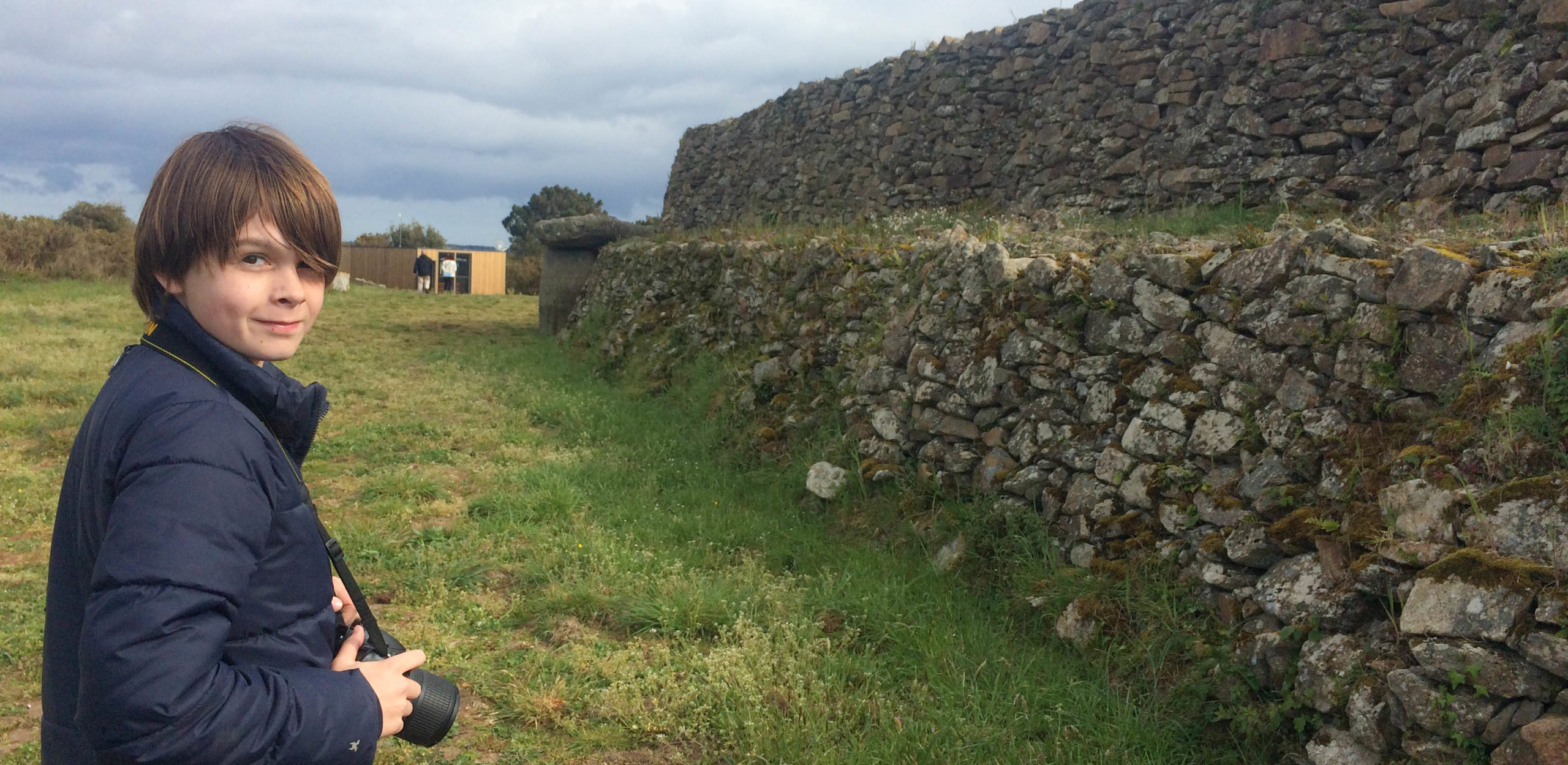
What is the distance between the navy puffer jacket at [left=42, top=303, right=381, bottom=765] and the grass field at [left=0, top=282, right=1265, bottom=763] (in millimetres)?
2338

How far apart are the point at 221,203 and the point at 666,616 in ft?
11.5

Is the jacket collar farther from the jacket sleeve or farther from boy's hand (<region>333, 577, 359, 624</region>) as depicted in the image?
boy's hand (<region>333, 577, 359, 624</region>)

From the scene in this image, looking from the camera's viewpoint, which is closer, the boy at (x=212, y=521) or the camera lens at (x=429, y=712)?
the boy at (x=212, y=521)

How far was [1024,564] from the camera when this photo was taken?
197 inches

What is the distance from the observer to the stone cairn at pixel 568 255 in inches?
663

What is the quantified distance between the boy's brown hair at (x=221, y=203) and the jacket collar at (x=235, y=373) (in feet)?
0.27

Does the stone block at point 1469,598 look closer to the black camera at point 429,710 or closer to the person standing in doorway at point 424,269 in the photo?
the black camera at point 429,710

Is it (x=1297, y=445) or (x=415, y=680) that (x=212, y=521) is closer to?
(x=415, y=680)

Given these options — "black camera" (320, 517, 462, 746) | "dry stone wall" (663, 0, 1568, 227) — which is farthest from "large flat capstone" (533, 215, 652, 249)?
"black camera" (320, 517, 462, 746)

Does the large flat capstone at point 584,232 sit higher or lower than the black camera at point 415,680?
higher

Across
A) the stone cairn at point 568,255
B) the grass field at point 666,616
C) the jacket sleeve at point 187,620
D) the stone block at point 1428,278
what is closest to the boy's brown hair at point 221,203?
the jacket sleeve at point 187,620

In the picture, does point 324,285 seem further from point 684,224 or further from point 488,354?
point 684,224

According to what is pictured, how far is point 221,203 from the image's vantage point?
1620 mm

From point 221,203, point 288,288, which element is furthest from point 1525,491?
point 221,203
